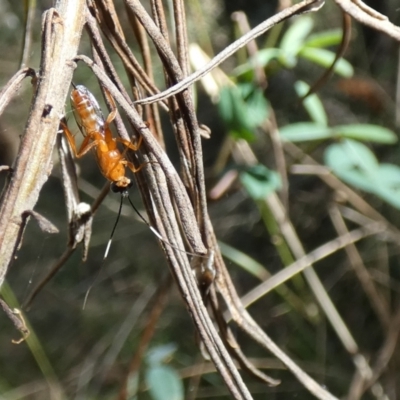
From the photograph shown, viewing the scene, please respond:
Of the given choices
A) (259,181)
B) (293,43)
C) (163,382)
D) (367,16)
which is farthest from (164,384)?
(367,16)

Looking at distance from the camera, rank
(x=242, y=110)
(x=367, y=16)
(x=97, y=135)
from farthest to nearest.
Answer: (x=242, y=110)
(x=97, y=135)
(x=367, y=16)

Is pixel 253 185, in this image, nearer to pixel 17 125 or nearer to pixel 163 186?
pixel 163 186

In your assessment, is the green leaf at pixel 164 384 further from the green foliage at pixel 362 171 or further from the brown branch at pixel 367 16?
the brown branch at pixel 367 16

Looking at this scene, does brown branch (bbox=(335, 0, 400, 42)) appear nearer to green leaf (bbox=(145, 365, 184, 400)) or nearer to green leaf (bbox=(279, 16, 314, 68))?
green leaf (bbox=(279, 16, 314, 68))

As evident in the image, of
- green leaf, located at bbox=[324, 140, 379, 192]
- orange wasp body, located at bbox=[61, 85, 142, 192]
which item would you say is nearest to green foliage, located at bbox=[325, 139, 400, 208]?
green leaf, located at bbox=[324, 140, 379, 192]

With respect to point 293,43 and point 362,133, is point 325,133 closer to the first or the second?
point 362,133

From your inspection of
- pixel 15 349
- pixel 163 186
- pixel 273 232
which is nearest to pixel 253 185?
pixel 273 232

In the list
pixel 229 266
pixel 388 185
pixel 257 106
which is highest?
pixel 257 106
